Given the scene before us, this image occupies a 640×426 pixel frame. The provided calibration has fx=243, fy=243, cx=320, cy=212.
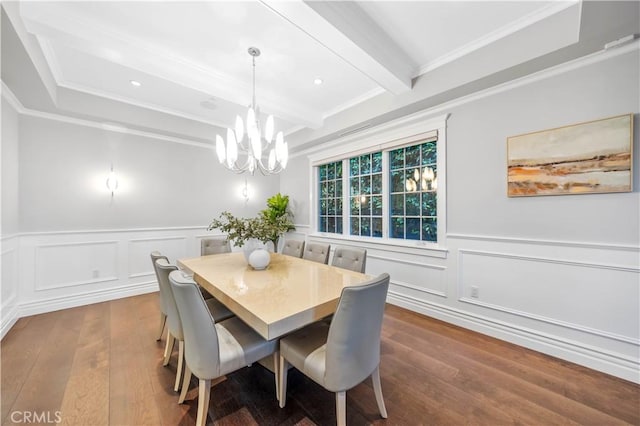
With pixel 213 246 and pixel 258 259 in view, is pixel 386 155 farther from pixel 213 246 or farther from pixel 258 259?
pixel 213 246

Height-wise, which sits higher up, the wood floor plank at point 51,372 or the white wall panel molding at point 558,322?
the white wall panel molding at point 558,322

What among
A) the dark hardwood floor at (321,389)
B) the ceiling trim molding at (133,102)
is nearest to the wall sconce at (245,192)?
the ceiling trim molding at (133,102)

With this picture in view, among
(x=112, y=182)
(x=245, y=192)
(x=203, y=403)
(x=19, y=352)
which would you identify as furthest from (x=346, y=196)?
(x=19, y=352)

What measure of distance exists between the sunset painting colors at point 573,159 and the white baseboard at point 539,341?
1310mm

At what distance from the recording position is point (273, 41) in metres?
2.21

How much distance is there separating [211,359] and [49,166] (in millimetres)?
3684

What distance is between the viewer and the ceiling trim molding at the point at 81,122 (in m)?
2.64

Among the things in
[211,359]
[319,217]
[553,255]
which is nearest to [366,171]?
[319,217]

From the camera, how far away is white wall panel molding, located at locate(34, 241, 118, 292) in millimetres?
3123

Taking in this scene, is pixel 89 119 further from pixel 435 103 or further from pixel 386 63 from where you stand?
pixel 435 103

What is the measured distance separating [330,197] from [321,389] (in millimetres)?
3199

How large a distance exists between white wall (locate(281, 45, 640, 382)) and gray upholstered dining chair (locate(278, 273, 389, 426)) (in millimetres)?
1788

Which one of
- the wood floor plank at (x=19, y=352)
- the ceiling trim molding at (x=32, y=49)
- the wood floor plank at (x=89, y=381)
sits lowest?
the wood floor plank at (x=89, y=381)

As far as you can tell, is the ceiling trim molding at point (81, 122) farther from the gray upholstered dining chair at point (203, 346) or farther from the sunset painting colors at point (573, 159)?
the sunset painting colors at point (573, 159)
